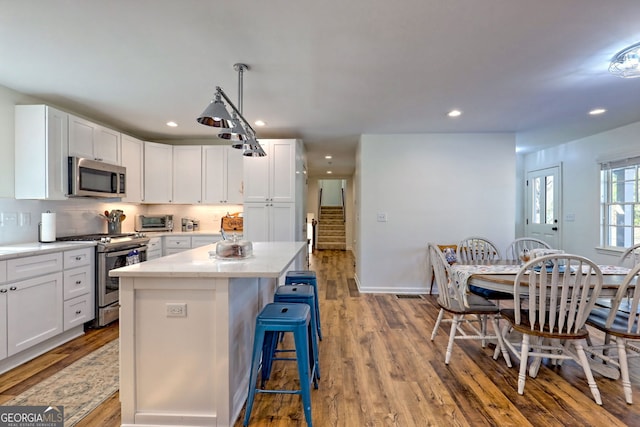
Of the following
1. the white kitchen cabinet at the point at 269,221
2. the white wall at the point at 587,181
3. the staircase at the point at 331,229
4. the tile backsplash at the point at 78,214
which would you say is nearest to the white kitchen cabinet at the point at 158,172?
the tile backsplash at the point at 78,214

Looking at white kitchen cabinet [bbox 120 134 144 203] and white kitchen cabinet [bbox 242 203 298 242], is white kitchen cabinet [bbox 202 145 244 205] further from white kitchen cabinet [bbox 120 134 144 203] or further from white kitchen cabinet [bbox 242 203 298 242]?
white kitchen cabinet [bbox 120 134 144 203]

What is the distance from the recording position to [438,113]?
3.62m

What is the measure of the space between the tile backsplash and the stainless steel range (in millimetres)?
262

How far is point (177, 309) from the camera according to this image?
1.67 meters

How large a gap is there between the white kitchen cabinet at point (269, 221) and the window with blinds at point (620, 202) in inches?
182

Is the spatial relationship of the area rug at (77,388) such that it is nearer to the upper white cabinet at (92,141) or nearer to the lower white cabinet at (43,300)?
the lower white cabinet at (43,300)

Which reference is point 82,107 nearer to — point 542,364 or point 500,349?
point 500,349

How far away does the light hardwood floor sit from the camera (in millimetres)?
1801

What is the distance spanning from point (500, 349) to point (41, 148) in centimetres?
457

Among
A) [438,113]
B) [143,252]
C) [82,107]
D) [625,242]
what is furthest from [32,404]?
[625,242]

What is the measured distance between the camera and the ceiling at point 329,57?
1.79 metres

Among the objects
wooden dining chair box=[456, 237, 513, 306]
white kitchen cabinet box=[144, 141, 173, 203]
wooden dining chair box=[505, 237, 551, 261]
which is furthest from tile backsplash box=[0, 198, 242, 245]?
wooden dining chair box=[505, 237, 551, 261]

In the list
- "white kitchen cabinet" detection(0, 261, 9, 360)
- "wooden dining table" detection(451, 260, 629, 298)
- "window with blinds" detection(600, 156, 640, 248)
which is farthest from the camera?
"window with blinds" detection(600, 156, 640, 248)

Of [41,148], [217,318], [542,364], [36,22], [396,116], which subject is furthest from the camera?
[396,116]
